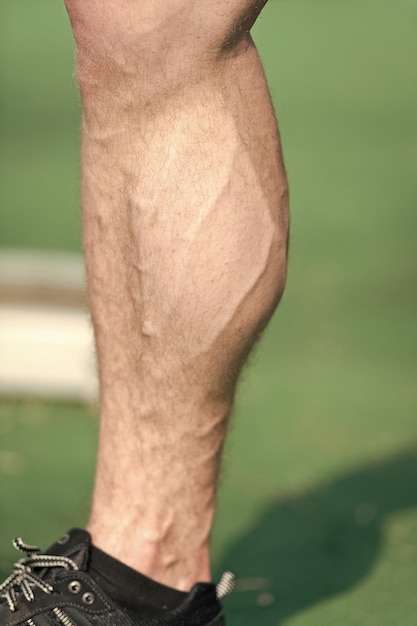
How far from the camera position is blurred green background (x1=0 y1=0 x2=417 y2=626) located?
9.05ft

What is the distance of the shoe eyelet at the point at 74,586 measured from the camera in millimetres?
2105

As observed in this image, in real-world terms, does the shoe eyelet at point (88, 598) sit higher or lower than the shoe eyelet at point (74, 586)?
lower

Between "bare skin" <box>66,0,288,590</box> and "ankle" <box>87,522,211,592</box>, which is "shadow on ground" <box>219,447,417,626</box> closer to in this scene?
"ankle" <box>87,522,211,592</box>

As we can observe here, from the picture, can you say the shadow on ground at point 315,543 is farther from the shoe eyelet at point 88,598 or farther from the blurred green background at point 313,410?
the shoe eyelet at point 88,598

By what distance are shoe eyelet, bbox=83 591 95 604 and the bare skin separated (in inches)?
3.4

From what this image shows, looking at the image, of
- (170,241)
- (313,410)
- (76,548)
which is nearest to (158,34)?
(170,241)

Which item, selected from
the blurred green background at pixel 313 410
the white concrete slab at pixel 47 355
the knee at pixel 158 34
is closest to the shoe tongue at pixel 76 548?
the blurred green background at pixel 313 410

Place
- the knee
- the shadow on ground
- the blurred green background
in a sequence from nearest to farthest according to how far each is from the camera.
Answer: the knee < the shadow on ground < the blurred green background

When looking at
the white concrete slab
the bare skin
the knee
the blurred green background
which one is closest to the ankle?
the bare skin

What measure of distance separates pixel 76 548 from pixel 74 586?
2.6 inches

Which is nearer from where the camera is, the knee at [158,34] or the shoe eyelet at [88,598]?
the knee at [158,34]

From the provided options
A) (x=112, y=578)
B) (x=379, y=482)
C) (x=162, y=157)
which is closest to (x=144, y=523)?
(x=112, y=578)

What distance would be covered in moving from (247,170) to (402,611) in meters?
1.00

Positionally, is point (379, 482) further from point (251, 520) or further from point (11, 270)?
point (11, 270)
